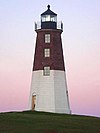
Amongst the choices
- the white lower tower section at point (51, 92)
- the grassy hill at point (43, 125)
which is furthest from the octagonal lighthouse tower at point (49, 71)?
the grassy hill at point (43, 125)

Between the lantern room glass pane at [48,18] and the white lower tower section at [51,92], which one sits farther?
the lantern room glass pane at [48,18]

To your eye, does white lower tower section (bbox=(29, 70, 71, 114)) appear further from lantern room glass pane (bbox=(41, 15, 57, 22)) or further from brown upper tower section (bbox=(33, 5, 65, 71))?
lantern room glass pane (bbox=(41, 15, 57, 22))

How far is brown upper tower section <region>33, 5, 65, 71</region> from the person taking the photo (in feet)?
174

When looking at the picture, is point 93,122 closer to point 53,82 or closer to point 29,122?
point 29,122

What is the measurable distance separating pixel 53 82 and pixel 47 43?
511 centimetres

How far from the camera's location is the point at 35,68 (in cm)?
5350

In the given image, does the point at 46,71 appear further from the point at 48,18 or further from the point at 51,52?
the point at 48,18

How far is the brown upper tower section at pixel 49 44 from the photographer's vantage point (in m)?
53.0

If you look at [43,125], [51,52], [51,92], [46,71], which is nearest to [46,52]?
[51,52]

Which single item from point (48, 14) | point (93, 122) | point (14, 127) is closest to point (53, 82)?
point (48, 14)

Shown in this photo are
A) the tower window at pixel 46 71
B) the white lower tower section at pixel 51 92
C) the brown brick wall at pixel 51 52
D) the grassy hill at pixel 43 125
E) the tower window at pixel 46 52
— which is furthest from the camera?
the tower window at pixel 46 52

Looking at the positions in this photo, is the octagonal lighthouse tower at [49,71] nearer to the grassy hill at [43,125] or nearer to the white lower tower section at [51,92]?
the white lower tower section at [51,92]

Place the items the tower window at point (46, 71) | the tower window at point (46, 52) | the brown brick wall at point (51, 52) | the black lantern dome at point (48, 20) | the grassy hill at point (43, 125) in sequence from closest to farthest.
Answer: the grassy hill at point (43, 125) → the tower window at point (46, 71) → the brown brick wall at point (51, 52) → the tower window at point (46, 52) → the black lantern dome at point (48, 20)

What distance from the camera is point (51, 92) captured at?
51.3m
